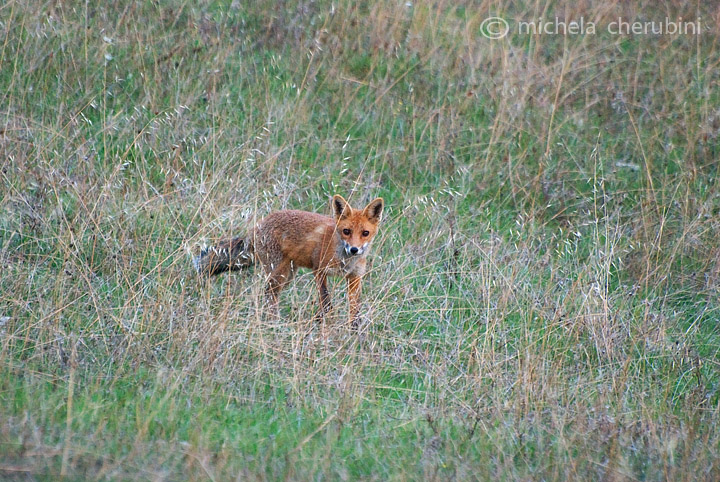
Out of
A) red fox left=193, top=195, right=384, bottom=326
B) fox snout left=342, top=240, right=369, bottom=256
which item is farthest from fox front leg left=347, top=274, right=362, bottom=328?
fox snout left=342, top=240, right=369, bottom=256

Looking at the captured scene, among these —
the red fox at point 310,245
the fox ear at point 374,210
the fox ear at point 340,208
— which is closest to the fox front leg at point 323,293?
the red fox at point 310,245

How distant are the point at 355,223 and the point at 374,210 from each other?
0.24m

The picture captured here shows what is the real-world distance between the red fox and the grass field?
173 millimetres

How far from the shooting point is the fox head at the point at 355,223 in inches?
255

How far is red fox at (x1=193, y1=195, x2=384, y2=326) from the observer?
6.36 m

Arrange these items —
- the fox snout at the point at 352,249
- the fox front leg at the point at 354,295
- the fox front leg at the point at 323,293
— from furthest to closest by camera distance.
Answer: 1. the fox snout at the point at 352,249
2. the fox front leg at the point at 323,293
3. the fox front leg at the point at 354,295

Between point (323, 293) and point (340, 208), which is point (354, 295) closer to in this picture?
point (323, 293)

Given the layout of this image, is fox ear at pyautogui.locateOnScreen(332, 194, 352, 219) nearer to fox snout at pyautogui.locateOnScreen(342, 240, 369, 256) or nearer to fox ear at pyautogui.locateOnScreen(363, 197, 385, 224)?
fox ear at pyautogui.locateOnScreen(363, 197, 385, 224)

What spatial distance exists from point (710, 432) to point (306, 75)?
20.6 ft

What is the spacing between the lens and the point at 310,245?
6754mm

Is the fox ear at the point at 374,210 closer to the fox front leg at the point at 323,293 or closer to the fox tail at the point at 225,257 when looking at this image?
the fox front leg at the point at 323,293

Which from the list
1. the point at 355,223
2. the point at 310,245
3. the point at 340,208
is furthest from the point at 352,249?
the point at 310,245

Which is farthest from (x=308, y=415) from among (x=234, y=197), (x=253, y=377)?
(x=234, y=197)

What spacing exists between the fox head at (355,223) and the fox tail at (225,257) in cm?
84
